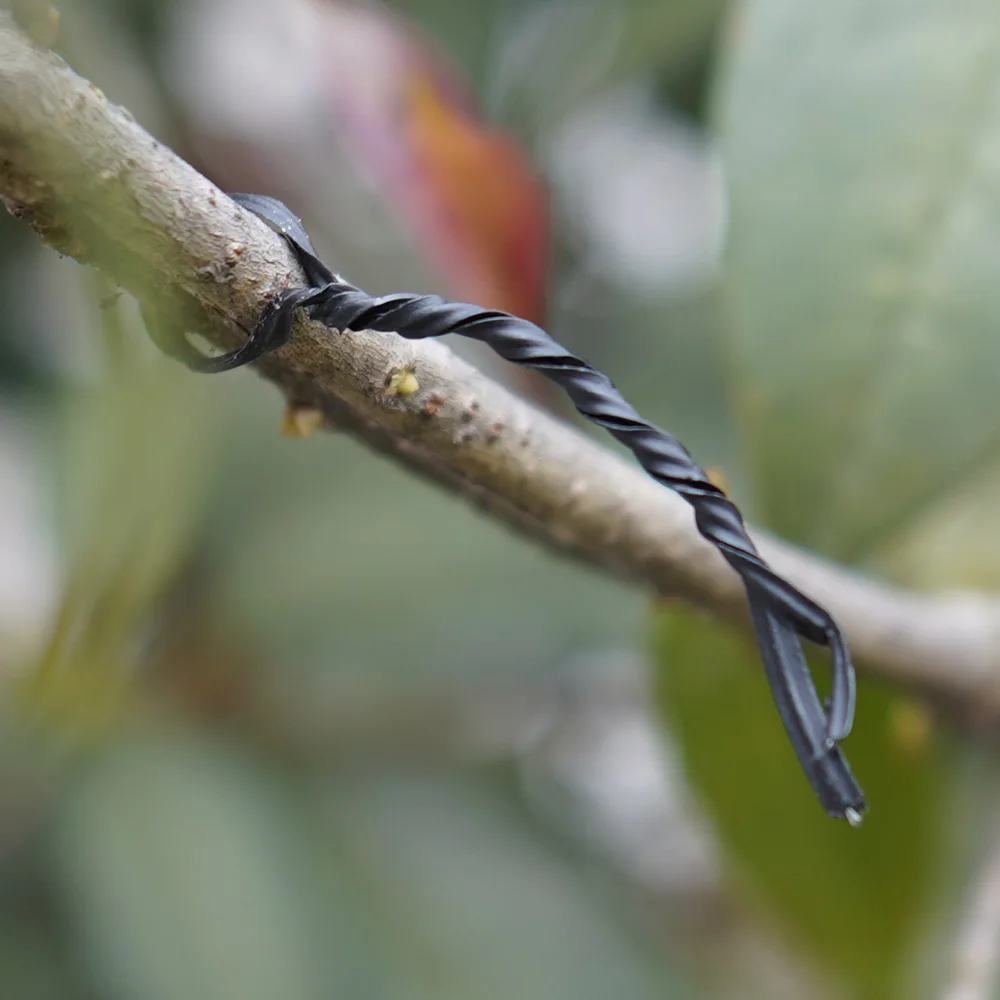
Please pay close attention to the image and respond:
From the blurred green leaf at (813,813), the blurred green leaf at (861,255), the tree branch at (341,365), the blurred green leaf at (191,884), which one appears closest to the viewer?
the tree branch at (341,365)

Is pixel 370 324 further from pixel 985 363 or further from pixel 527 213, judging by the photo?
pixel 527 213

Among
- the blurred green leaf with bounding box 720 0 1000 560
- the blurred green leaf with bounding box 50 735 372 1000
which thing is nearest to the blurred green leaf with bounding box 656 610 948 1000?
the blurred green leaf with bounding box 720 0 1000 560

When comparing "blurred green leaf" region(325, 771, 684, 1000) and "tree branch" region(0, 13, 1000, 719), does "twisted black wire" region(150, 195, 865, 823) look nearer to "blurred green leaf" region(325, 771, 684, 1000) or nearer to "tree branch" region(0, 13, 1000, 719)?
"tree branch" region(0, 13, 1000, 719)

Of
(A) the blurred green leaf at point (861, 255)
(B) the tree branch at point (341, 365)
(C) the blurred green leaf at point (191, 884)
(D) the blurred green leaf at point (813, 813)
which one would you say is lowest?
(C) the blurred green leaf at point (191, 884)

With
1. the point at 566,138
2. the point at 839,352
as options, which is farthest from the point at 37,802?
the point at 839,352

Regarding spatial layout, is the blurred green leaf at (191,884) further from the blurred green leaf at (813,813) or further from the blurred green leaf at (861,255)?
the blurred green leaf at (861,255)

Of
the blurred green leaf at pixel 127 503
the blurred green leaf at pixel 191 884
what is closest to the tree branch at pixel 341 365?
the blurred green leaf at pixel 127 503
